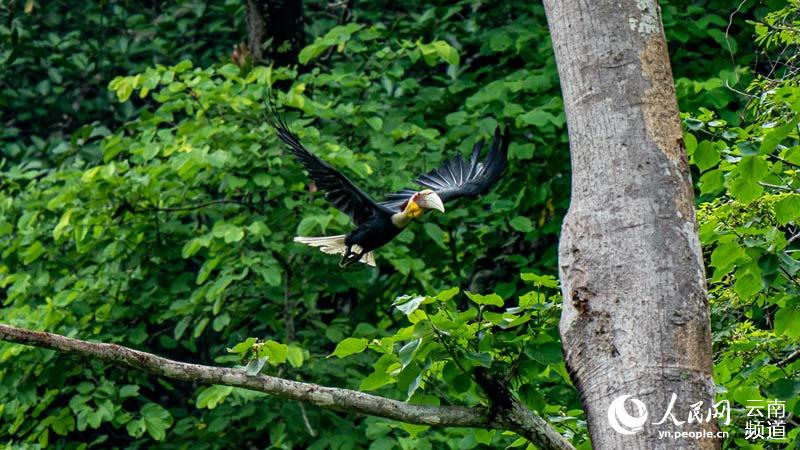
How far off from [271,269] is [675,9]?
2.83 m

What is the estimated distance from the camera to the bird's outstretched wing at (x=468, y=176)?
4.98 meters

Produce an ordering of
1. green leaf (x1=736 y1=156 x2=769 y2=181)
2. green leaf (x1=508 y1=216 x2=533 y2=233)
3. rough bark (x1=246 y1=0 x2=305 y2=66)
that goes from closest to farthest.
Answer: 1. green leaf (x1=736 y1=156 x2=769 y2=181)
2. green leaf (x1=508 y1=216 x2=533 y2=233)
3. rough bark (x1=246 y1=0 x2=305 y2=66)

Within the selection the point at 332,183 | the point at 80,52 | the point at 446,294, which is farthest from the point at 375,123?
the point at 446,294

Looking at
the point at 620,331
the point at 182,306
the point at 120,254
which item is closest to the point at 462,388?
the point at 620,331

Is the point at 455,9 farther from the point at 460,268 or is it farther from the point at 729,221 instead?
the point at 729,221

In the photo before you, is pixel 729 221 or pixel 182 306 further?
pixel 182 306

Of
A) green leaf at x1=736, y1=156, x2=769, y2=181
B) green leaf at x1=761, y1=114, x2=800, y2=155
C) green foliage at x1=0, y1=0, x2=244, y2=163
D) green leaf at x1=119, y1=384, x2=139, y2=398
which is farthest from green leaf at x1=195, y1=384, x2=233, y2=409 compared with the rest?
green foliage at x1=0, y1=0, x2=244, y2=163

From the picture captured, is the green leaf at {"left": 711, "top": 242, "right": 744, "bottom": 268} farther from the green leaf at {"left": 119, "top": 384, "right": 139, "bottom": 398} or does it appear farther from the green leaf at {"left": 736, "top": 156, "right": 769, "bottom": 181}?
the green leaf at {"left": 119, "top": 384, "right": 139, "bottom": 398}

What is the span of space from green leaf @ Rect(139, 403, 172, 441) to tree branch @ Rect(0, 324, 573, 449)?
10.2ft

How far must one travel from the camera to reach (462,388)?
3471 millimetres

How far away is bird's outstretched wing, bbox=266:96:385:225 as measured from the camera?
471 centimetres

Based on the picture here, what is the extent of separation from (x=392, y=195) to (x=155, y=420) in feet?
5.99

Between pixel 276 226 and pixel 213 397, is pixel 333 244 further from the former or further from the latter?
pixel 276 226

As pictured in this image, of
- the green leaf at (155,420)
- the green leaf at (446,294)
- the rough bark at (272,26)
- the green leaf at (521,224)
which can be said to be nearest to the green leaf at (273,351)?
the green leaf at (446,294)
